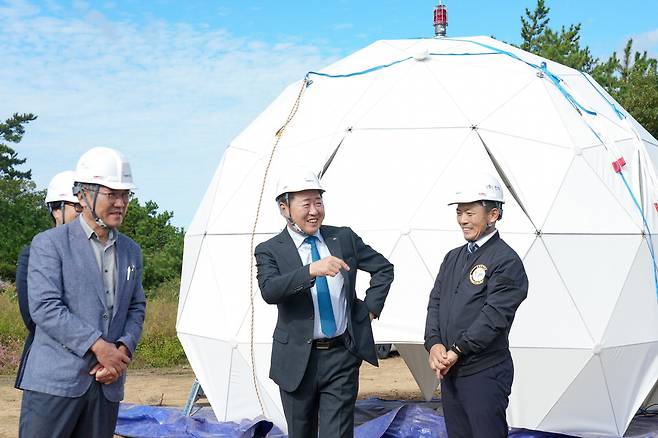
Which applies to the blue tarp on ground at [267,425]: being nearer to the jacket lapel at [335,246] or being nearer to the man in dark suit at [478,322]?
the man in dark suit at [478,322]

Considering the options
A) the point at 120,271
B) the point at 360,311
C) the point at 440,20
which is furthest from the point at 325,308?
the point at 440,20

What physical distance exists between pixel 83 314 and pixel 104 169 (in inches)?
27.5

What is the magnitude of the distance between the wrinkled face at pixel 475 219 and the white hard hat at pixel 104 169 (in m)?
2.03

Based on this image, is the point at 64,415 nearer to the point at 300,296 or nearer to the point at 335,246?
the point at 300,296

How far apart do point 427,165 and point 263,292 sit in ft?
10.2

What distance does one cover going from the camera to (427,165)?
25.1 ft

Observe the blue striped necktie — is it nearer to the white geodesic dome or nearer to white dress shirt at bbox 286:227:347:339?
white dress shirt at bbox 286:227:347:339

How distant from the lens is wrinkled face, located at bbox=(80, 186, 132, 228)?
4113 mm

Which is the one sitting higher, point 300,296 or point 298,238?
point 298,238

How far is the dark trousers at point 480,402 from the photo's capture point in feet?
15.9

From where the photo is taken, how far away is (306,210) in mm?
5082

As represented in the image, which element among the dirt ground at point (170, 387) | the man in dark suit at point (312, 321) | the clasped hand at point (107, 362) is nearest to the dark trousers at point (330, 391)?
the man in dark suit at point (312, 321)

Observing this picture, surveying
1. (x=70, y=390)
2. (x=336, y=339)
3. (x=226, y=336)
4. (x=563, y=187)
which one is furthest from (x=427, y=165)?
(x=70, y=390)

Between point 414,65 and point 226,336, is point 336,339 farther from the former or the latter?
point 414,65
